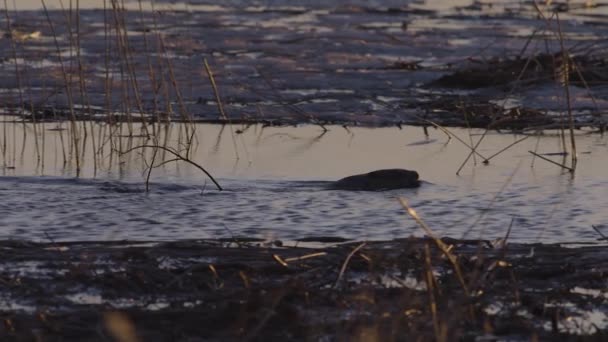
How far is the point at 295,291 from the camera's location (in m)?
4.32

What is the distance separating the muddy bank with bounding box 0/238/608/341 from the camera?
4008 millimetres

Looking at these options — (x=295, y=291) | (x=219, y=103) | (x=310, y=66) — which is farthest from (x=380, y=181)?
(x=310, y=66)

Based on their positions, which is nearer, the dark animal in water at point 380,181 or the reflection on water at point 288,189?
the reflection on water at point 288,189

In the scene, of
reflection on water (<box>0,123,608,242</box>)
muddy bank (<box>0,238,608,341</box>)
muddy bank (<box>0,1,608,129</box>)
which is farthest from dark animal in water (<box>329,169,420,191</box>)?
muddy bank (<box>0,238,608,341</box>)

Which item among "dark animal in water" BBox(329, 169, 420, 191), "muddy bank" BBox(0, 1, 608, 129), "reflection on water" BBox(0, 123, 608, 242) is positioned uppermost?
"muddy bank" BBox(0, 1, 608, 129)

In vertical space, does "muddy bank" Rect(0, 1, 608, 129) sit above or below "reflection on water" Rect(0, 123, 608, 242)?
above

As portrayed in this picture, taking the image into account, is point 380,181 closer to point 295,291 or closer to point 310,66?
point 295,291

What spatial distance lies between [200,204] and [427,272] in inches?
109

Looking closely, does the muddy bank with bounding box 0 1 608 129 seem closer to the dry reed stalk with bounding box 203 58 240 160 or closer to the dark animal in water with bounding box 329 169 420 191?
the dry reed stalk with bounding box 203 58 240 160

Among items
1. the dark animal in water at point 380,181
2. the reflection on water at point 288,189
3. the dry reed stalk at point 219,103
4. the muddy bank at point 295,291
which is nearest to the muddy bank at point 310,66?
the dry reed stalk at point 219,103

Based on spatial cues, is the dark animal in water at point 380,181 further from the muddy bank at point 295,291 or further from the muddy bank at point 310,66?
the muddy bank at point 295,291

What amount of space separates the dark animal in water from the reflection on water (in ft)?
0.32

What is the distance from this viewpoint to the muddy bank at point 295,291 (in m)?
4.01

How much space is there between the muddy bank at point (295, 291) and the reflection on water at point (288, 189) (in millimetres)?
454
